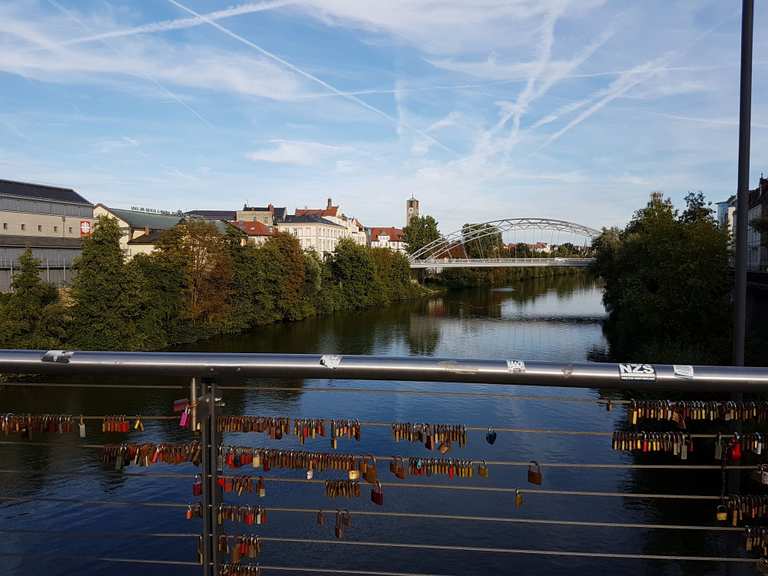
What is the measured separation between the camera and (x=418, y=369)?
2.42m

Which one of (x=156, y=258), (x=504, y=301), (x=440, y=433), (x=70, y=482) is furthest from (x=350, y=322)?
(x=440, y=433)

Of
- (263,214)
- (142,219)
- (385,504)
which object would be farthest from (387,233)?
(385,504)

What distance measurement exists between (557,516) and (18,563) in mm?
10502

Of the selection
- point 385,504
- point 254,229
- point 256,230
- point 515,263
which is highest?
point 254,229

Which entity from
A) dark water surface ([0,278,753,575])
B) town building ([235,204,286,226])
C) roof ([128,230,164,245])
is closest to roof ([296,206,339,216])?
town building ([235,204,286,226])

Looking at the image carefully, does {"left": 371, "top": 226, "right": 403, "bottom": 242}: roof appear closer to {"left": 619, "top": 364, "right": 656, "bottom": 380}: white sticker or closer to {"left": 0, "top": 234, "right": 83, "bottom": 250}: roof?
{"left": 0, "top": 234, "right": 83, "bottom": 250}: roof

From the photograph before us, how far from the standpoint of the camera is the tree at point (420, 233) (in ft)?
323

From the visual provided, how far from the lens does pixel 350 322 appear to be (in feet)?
164

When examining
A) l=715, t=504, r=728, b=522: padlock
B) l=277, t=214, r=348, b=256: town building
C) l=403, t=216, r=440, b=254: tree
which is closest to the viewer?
l=715, t=504, r=728, b=522: padlock

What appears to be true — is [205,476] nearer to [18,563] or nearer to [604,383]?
[604,383]

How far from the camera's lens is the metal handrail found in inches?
92.0

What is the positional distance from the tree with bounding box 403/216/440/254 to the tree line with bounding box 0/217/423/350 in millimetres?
34186

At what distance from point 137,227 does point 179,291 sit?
24.1 m

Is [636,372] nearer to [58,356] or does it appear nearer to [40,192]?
[58,356]
